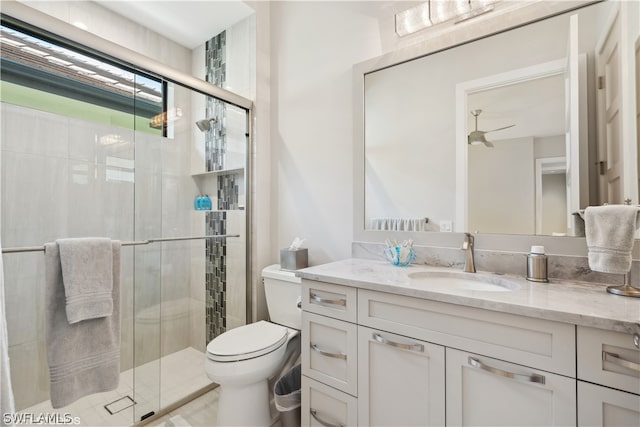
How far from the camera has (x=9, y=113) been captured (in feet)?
5.12

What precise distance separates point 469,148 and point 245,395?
1651 millimetres

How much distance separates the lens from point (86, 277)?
1.19 metres

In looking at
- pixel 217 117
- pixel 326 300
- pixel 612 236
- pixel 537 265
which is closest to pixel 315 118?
pixel 217 117

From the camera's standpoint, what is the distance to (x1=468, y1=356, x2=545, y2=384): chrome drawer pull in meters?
0.78

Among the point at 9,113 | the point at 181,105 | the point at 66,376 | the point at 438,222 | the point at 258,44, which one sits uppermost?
the point at 258,44

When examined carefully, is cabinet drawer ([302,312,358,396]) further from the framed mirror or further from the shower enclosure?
the shower enclosure

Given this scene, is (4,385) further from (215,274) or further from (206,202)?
(206,202)

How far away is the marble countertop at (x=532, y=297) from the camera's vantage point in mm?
723

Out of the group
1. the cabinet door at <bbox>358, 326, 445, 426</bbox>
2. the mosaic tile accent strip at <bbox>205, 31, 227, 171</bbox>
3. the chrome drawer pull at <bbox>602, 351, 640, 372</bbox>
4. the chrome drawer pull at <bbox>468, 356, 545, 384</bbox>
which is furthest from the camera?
the mosaic tile accent strip at <bbox>205, 31, 227, 171</bbox>

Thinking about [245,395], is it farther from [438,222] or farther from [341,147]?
[341,147]

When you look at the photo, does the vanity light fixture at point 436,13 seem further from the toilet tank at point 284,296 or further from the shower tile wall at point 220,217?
the toilet tank at point 284,296

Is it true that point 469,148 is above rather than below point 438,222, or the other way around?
above

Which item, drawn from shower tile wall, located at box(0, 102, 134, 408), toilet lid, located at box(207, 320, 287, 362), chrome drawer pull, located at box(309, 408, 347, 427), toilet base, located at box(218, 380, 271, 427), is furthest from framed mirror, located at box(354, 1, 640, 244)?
shower tile wall, located at box(0, 102, 134, 408)

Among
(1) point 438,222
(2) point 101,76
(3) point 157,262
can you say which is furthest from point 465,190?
(2) point 101,76
